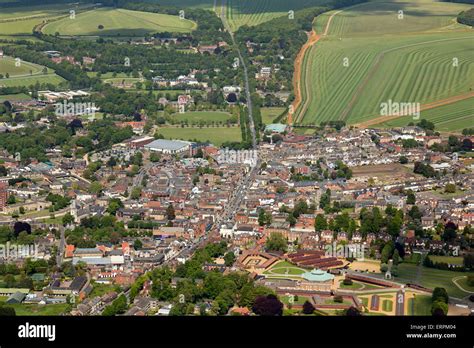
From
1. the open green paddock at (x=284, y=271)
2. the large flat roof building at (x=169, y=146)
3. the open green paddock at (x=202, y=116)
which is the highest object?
the open green paddock at (x=284, y=271)

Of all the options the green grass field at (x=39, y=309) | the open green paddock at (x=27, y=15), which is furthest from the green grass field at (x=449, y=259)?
the open green paddock at (x=27, y=15)

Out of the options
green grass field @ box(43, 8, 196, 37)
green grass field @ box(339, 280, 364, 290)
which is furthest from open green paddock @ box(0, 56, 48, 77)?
green grass field @ box(339, 280, 364, 290)

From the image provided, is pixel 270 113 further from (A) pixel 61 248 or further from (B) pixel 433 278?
(B) pixel 433 278

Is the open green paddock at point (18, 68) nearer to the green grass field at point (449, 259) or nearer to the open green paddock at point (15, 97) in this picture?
the open green paddock at point (15, 97)

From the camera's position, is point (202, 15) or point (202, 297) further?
point (202, 15)

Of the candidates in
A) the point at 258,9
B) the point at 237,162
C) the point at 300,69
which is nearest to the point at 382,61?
the point at 300,69

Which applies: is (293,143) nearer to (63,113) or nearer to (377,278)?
(63,113)
